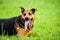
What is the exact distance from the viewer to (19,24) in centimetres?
245

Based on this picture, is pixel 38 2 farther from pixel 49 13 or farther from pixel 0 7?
pixel 0 7

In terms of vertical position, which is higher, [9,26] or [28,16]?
[28,16]

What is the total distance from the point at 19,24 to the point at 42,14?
12.4 inches

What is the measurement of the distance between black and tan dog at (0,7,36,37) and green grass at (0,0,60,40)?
0.23 ft

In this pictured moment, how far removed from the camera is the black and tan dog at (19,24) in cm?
239

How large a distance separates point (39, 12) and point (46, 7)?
0.42ft

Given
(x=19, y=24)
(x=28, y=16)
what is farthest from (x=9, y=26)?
(x=28, y=16)

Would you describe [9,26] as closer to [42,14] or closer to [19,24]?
[19,24]

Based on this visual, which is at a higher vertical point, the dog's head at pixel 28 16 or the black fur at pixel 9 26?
the dog's head at pixel 28 16

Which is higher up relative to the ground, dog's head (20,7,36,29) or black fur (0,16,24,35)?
dog's head (20,7,36,29)

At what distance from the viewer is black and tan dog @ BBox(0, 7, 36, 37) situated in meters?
2.39

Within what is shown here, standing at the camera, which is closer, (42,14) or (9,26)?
(9,26)

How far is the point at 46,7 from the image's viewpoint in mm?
2631

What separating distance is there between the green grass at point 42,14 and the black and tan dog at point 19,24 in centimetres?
7
